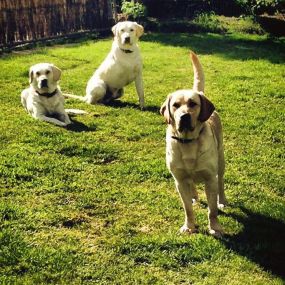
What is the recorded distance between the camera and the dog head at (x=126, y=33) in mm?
7676

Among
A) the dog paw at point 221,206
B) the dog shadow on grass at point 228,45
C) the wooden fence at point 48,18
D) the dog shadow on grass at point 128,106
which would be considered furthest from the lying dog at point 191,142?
the wooden fence at point 48,18

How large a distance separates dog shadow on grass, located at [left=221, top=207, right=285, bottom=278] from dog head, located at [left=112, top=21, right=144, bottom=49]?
4136mm

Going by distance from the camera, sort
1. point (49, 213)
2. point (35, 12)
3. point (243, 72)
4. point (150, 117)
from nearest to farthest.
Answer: point (49, 213) < point (150, 117) < point (243, 72) < point (35, 12)

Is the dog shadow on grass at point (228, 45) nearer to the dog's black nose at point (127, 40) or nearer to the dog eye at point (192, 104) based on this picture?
the dog's black nose at point (127, 40)

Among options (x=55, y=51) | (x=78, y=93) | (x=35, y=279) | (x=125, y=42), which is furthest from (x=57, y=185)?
(x=55, y=51)

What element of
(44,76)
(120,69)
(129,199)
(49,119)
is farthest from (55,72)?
(129,199)

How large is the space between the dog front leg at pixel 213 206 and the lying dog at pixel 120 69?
401cm

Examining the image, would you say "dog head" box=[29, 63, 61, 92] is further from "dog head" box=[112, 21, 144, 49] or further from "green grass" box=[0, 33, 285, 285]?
"dog head" box=[112, 21, 144, 49]

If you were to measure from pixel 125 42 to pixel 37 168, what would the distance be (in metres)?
3.13

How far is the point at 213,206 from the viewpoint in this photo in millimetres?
3984

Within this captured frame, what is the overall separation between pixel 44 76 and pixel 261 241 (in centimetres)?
404

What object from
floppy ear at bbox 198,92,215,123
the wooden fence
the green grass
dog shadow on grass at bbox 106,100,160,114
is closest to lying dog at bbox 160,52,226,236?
floppy ear at bbox 198,92,215,123

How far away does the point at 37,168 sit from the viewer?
5434 millimetres

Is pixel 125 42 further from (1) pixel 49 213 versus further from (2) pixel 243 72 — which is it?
(1) pixel 49 213
